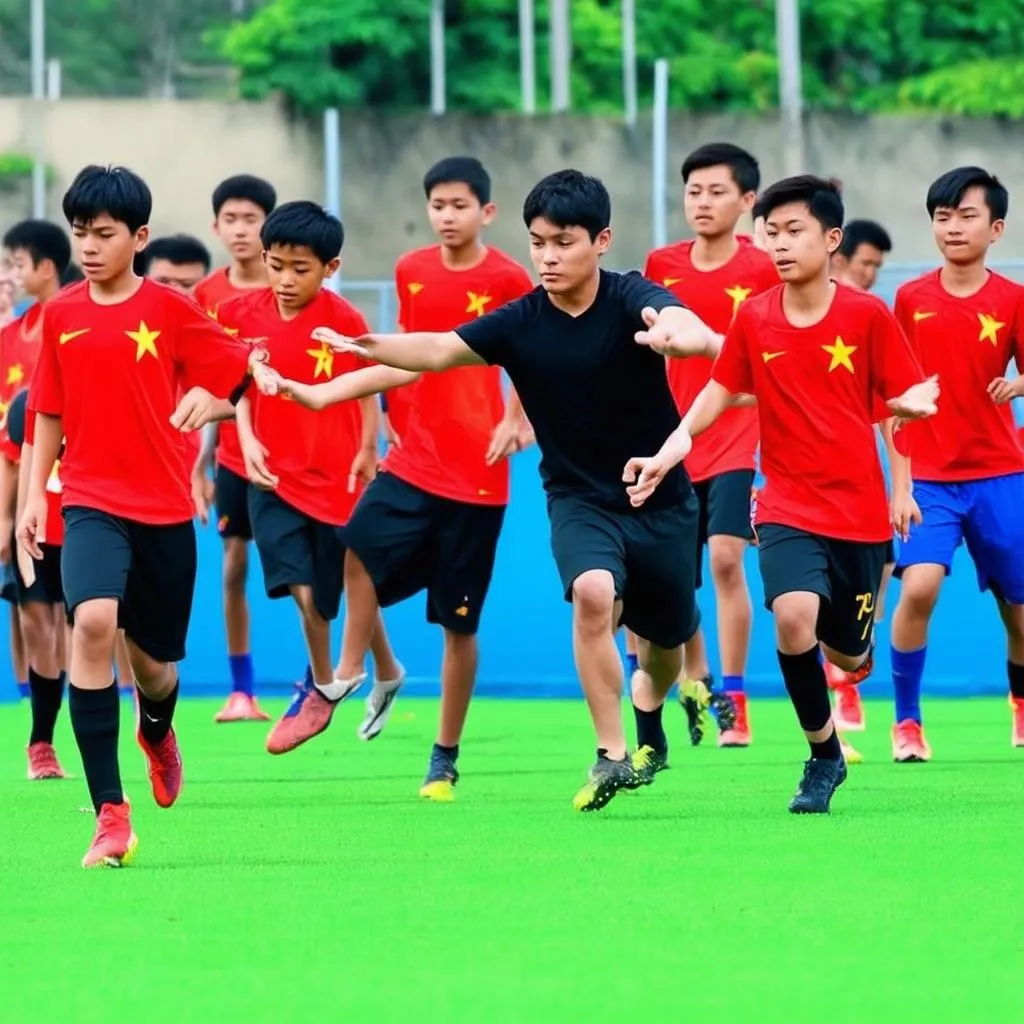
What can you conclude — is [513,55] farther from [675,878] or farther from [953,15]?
[675,878]

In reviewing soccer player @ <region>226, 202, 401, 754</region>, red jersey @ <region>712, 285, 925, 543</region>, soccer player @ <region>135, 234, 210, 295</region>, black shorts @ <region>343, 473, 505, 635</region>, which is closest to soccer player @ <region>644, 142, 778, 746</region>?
soccer player @ <region>226, 202, 401, 754</region>

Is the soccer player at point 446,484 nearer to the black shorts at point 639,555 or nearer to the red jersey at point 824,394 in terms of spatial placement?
the black shorts at point 639,555

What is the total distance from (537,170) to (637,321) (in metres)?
22.1

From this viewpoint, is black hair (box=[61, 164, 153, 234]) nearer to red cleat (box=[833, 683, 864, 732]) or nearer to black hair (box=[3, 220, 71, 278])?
black hair (box=[3, 220, 71, 278])

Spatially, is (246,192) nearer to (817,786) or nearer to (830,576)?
(830,576)

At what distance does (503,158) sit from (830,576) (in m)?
22.3

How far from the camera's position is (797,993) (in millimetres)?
5207

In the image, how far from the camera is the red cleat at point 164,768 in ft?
28.6

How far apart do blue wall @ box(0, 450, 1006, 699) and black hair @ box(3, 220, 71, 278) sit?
177 inches

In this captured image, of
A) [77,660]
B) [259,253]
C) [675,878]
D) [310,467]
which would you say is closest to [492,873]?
[675,878]

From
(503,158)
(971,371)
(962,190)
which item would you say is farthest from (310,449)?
(503,158)

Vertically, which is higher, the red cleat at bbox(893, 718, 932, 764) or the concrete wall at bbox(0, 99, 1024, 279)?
the concrete wall at bbox(0, 99, 1024, 279)

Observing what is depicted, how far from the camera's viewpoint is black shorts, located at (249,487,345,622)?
37.9 feet

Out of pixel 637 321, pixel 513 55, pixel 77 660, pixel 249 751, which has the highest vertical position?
pixel 513 55
